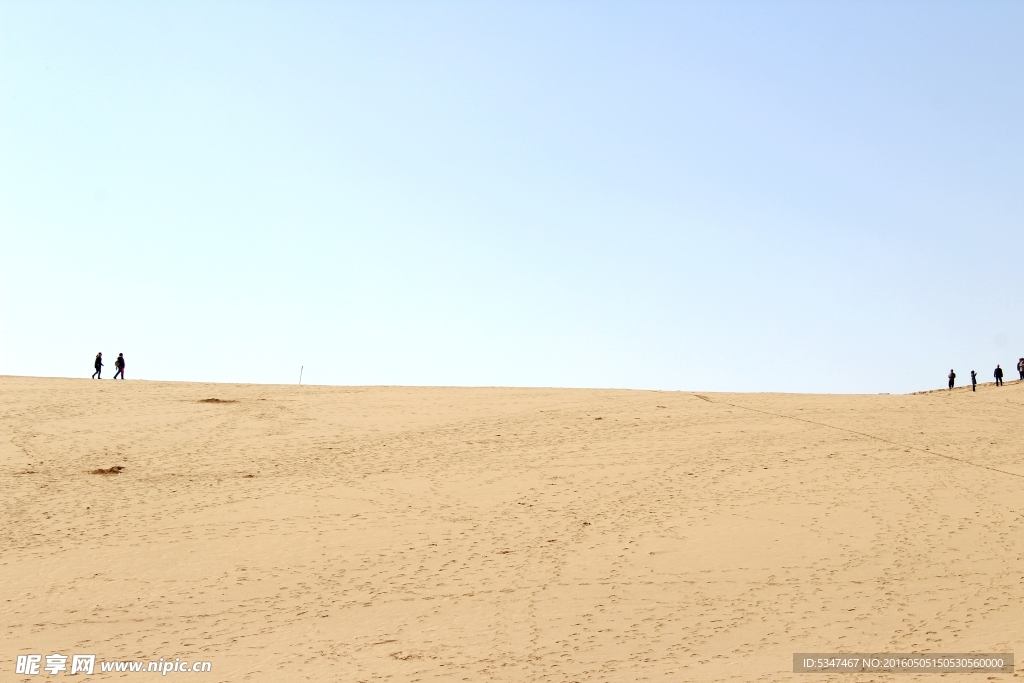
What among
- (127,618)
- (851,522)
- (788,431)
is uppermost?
(788,431)

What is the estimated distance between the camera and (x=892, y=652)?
10820 millimetres

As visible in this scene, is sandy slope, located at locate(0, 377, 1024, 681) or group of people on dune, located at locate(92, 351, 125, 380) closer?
sandy slope, located at locate(0, 377, 1024, 681)

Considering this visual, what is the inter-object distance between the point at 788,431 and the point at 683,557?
8.10 m

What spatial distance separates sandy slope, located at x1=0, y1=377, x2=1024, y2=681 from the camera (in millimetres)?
11344

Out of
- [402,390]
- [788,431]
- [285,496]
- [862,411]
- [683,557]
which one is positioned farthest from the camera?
[402,390]

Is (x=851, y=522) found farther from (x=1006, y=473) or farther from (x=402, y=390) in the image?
(x=402, y=390)

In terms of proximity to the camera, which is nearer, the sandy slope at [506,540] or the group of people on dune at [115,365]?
the sandy slope at [506,540]

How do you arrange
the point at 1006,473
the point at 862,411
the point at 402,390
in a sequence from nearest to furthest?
the point at 1006,473 < the point at 862,411 < the point at 402,390

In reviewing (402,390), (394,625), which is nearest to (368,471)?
(394,625)

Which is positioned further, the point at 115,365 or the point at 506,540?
the point at 115,365

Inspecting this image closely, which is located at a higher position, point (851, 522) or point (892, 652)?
point (851, 522)

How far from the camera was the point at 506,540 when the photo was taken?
14719 mm

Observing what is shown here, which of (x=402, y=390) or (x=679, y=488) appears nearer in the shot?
(x=679, y=488)

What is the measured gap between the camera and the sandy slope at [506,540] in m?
11.3
